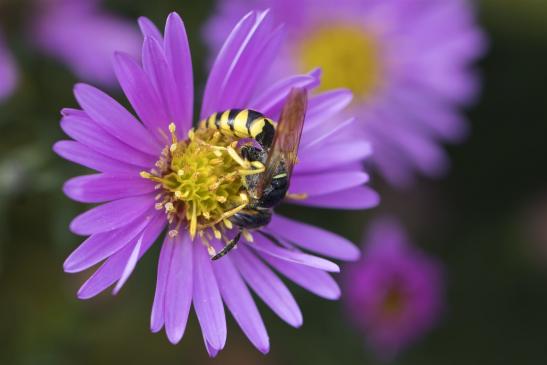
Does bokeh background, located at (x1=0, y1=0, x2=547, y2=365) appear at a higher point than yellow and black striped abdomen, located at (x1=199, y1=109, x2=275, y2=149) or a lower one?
lower

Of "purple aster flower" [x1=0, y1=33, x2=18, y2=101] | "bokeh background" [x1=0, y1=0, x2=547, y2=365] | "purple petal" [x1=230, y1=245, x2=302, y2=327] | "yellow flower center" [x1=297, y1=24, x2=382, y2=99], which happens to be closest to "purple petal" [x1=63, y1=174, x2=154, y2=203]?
"purple petal" [x1=230, y1=245, x2=302, y2=327]

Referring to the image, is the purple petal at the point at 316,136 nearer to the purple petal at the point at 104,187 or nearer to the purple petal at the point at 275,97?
the purple petal at the point at 275,97

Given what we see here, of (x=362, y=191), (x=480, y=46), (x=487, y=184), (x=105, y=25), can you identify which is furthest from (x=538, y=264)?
(x=105, y=25)

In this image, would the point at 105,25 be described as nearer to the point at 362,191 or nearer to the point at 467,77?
the point at 362,191

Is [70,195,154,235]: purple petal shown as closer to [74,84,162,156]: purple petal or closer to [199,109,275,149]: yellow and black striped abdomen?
[74,84,162,156]: purple petal

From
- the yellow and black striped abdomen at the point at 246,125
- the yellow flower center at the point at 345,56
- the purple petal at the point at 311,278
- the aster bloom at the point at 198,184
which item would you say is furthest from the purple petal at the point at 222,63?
the yellow flower center at the point at 345,56
